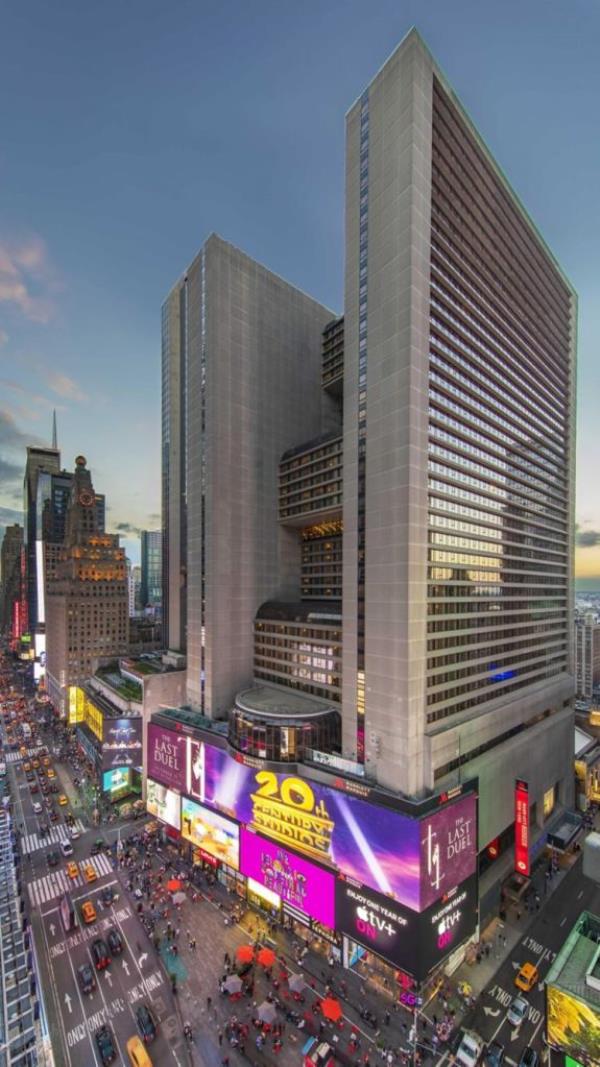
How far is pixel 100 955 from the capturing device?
44.7m

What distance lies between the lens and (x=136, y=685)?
90.0 meters

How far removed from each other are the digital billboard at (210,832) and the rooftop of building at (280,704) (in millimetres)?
13456

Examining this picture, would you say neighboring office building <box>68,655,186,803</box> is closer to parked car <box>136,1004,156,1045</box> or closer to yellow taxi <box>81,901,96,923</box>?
yellow taxi <box>81,901,96,923</box>

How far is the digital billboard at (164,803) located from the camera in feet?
206

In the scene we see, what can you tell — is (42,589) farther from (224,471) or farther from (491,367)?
(491,367)

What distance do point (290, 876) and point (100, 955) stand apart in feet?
65.7

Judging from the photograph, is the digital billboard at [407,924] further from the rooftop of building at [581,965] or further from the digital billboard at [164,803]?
the digital billboard at [164,803]

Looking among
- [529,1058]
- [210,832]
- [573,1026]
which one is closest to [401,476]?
[573,1026]

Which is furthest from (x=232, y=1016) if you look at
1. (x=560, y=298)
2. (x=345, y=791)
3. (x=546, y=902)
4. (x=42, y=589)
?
(x=42, y=589)

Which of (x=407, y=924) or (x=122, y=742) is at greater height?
(x=122, y=742)

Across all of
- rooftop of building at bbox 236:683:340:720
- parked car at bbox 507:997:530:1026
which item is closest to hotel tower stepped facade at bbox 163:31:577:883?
rooftop of building at bbox 236:683:340:720

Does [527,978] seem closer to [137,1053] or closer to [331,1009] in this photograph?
[331,1009]

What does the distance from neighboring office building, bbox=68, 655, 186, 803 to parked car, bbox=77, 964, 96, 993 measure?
31.5 metres

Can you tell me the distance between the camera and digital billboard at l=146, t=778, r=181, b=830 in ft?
206
